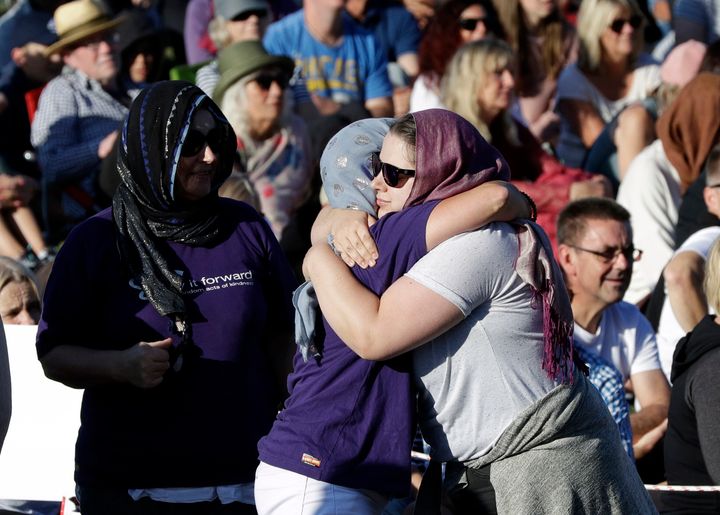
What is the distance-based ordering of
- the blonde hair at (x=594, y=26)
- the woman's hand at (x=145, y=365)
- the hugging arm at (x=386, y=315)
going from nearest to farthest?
the hugging arm at (x=386, y=315)
the woman's hand at (x=145, y=365)
the blonde hair at (x=594, y=26)

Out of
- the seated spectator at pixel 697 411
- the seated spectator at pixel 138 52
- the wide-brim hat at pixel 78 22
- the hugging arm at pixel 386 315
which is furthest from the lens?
the seated spectator at pixel 138 52

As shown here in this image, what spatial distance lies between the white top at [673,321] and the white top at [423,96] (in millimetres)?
2049

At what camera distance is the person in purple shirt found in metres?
3.14

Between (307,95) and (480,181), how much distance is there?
214 inches

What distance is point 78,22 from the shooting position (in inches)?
334

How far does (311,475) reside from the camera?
317cm

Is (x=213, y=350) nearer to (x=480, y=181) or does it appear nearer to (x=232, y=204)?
(x=232, y=204)

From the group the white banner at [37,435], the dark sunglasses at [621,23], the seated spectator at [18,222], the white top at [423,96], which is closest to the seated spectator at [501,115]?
the white top at [423,96]

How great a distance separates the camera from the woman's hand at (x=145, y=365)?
359cm

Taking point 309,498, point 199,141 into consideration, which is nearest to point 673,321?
point 199,141

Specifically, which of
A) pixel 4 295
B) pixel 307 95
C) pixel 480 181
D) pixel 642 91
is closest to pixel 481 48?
pixel 307 95

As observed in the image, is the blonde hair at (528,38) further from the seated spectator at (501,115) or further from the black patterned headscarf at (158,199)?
the black patterned headscarf at (158,199)

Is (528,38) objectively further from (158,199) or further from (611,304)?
(158,199)

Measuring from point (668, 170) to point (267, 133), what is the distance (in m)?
2.42
